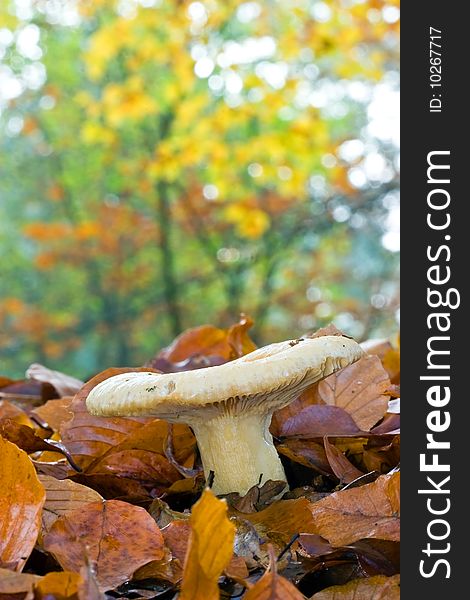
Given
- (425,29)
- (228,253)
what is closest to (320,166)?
(228,253)

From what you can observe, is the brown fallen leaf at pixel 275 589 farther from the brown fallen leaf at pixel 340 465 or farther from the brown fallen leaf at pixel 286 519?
the brown fallen leaf at pixel 340 465

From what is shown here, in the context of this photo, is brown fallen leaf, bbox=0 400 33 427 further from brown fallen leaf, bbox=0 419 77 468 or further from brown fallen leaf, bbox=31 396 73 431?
brown fallen leaf, bbox=0 419 77 468

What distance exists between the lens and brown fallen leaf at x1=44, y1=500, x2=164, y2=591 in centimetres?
51

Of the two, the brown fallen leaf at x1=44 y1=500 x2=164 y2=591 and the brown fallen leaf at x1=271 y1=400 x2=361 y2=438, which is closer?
the brown fallen leaf at x1=44 y1=500 x2=164 y2=591

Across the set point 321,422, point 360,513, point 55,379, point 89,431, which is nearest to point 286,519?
point 360,513

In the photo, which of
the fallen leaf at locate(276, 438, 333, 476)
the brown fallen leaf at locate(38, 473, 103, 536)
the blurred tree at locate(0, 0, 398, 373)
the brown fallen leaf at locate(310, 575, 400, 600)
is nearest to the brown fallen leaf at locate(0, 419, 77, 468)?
the brown fallen leaf at locate(38, 473, 103, 536)

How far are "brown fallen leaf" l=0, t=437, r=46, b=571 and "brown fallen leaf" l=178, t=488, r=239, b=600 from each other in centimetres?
14

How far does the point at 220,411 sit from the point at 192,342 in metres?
0.61

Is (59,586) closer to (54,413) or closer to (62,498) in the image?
(62,498)

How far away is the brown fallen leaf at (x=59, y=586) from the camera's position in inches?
17.2

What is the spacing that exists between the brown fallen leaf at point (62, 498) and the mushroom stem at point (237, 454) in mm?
134

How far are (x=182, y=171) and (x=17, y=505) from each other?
23.7ft

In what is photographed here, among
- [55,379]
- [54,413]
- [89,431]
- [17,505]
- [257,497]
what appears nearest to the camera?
[17,505]

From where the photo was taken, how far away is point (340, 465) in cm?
67
